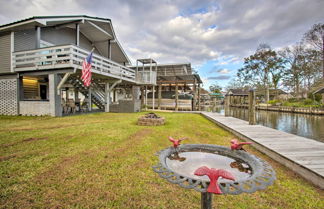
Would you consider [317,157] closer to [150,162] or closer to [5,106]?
[150,162]

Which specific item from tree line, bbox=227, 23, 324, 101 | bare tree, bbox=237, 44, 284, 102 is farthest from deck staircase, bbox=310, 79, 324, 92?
bare tree, bbox=237, 44, 284, 102

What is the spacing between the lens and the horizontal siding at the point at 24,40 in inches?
375

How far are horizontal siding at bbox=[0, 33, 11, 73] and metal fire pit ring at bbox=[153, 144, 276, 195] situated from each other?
13.4m

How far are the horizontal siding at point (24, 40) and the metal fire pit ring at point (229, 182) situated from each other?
13.2 meters

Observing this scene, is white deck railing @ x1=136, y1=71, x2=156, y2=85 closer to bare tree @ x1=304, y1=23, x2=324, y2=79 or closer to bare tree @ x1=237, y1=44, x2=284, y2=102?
bare tree @ x1=304, y1=23, x2=324, y2=79

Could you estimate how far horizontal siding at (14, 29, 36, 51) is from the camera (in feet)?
31.2

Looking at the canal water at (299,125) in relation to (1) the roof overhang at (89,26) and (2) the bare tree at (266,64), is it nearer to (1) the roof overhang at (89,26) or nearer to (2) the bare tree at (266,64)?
(1) the roof overhang at (89,26)

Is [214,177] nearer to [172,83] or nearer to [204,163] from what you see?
[204,163]

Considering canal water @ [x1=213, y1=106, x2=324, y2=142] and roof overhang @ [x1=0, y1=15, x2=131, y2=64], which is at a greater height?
roof overhang @ [x1=0, y1=15, x2=131, y2=64]

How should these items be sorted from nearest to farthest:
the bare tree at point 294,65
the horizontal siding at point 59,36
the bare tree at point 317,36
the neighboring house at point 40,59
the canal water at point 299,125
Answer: the canal water at point 299,125 < the neighboring house at point 40,59 < the horizontal siding at point 59,36 < the bare tree at point 317,36 < the bare tree at point 294,65

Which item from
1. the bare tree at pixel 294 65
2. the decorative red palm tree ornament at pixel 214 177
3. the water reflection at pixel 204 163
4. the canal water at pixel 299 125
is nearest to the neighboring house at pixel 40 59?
the water reflection at pixel 204 163

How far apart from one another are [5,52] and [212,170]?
14.4 metres

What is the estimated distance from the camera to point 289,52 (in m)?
27.7

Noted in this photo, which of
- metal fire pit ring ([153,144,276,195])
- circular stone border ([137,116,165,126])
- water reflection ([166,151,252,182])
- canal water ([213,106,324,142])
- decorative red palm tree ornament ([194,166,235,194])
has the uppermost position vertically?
decorative red palm tree ornament ([194,166,235,194])
